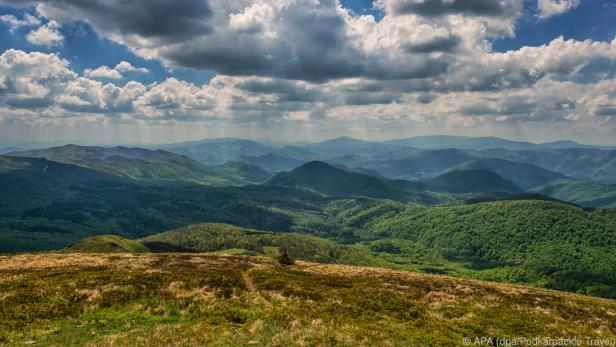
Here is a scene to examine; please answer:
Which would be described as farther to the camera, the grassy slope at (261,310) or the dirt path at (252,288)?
the dirt path at (252,288)

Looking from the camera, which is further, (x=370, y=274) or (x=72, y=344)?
(x=370, y=274)

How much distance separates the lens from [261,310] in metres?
32.5

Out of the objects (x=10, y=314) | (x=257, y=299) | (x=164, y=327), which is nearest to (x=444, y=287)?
(x=257, y=299)

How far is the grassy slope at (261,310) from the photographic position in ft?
86.1

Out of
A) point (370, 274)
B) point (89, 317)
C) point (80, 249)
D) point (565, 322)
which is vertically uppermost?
point (89, 317)

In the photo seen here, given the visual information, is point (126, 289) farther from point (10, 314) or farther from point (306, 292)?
point (306, 292)

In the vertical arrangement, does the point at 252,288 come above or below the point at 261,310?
below

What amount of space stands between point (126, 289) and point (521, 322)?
38.8 metres

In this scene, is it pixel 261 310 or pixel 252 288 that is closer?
pixel 261 310

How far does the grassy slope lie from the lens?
26.2 m

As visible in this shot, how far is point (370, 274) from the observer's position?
5619cm

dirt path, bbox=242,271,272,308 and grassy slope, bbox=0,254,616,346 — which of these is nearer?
grassy slope, bbox=0,254,616,346

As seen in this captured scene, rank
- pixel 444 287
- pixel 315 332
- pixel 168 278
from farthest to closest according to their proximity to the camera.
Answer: pixel 444 287 < pixel 168 278 < pixel 315 332

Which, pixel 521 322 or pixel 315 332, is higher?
pixel 315 332
